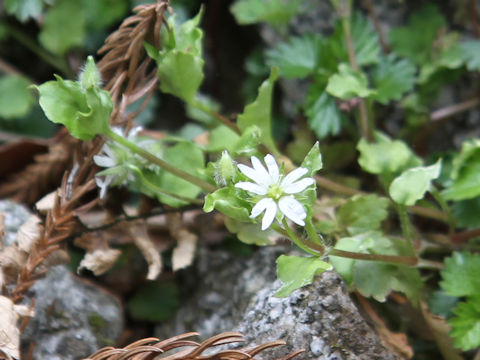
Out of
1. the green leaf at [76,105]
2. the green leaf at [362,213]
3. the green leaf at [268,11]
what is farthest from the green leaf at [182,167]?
the green leaf at [268,11]

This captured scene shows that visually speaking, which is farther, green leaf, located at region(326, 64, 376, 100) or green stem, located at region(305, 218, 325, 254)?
green leaf, located at region(326, 64, 376, 100)

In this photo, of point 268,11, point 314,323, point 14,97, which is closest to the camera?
point 314,323

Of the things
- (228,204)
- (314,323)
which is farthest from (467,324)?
(228,204)

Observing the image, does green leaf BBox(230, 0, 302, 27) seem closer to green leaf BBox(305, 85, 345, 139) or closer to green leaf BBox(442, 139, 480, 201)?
green leaf BBox(305, 85, 345, 139)

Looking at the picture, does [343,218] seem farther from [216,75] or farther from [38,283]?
[216,75]

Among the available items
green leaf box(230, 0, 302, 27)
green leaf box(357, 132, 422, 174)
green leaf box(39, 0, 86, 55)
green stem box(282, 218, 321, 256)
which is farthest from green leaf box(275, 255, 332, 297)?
green leaf box(39, 0, 86, 55)

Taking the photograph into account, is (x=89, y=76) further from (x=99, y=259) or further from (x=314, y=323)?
(x=314, y=323)

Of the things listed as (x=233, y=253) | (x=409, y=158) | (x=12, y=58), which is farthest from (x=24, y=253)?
(x=12, y=58)

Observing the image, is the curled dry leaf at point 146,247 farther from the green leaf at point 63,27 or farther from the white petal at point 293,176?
the green leaf at point 63,27
